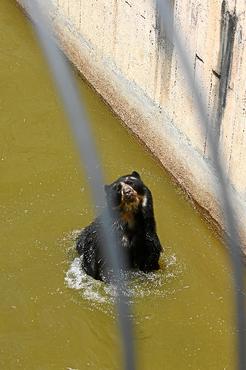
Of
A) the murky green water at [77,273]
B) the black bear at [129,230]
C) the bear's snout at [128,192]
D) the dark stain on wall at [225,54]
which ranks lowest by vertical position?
the murky green water at [77,273]

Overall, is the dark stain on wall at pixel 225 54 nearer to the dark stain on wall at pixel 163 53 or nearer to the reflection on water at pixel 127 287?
the dark stain on wall at pixel 163 53

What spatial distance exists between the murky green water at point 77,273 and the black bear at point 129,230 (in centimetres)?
16

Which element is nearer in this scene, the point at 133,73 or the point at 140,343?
the point at 140,343

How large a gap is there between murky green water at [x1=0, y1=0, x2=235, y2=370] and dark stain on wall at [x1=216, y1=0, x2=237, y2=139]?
1148mm

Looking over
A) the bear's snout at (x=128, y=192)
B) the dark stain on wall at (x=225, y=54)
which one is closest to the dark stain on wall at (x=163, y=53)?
the dark stain on wall at (x=225, y=54)

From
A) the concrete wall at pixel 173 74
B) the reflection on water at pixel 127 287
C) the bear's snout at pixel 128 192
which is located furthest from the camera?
the concrete wall at pixel 173 74

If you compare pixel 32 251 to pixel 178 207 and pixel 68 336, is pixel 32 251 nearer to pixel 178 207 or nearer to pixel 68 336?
pixel 68 336

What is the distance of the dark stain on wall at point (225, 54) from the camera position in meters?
8.33

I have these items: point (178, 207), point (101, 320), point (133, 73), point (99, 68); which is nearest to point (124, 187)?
point (101, 320)

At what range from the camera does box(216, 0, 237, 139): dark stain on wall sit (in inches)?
328

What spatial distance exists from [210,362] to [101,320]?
0.95 meters

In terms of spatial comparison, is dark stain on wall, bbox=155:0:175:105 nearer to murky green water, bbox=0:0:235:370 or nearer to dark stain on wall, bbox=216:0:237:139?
murky green water, bbox=0:0:235:370

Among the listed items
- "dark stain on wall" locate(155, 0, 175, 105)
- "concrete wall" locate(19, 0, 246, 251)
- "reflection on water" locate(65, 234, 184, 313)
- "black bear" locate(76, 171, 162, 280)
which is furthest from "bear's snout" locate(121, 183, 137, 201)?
"dark stain on wall" locate(155, 0, 175, 105)

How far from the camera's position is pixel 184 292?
7.93 metres
